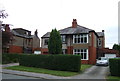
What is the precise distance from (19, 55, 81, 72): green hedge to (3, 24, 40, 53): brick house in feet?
76.0

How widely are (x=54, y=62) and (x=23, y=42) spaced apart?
31.9 m

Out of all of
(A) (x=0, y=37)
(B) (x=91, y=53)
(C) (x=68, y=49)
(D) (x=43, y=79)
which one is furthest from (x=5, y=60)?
(D) (x=43, y=79)

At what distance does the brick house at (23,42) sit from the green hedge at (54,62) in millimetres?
23173

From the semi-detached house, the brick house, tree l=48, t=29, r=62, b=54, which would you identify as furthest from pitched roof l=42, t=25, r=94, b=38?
tree l=48, t=29, r=62, b=54

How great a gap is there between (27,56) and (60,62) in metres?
5.68

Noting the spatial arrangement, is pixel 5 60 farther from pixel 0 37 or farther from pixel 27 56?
pixel 27 56

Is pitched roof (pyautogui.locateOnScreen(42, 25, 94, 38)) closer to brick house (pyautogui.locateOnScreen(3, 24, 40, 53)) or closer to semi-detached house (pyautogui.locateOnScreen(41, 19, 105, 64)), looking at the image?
semi-detached house (pyautogui.locateOnScreen(41, 19, 105, 64))

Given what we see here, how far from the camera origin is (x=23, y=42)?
2160 inches

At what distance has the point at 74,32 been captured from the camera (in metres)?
39.8

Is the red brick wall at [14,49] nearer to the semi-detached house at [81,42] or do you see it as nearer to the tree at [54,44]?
the semi-detached house at [81,42]

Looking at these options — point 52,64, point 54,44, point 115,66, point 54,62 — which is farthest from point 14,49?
point 115,66

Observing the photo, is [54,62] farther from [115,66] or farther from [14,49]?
[14,49]

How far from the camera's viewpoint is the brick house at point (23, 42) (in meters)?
50.5

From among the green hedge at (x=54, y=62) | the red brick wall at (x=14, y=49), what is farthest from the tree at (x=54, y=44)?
the red brick wall at (x=14, y=49)
